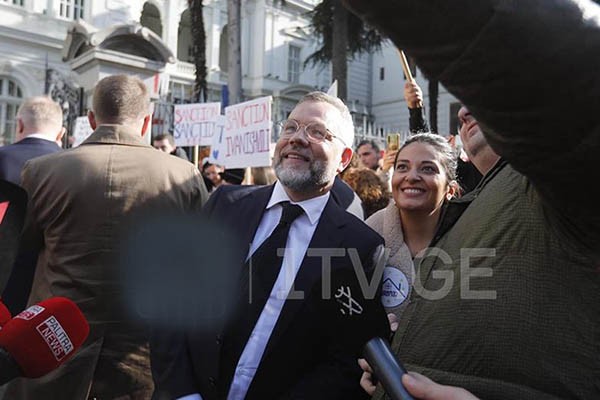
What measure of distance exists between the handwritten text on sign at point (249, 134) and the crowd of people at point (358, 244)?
6.14 feet

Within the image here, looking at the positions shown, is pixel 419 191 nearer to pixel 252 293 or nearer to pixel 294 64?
pixel 252 293

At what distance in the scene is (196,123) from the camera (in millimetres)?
7660

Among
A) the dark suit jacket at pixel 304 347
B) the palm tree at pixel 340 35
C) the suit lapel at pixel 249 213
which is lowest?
the dark suit jacket at pixel 304 347

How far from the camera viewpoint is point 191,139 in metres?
7.68

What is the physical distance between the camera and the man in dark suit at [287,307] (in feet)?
6.52

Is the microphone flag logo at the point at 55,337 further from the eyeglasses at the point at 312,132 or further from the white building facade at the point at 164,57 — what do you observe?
the white building facade at the point at 164,57

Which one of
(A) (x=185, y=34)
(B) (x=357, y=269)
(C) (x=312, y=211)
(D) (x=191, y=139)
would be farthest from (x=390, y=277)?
(A) (x=185, y=34)

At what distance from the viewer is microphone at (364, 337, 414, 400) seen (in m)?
1.09

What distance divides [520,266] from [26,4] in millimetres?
24365

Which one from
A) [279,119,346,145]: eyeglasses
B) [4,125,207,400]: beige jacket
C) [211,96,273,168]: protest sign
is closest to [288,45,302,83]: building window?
[211,96,273,168]: protest sign

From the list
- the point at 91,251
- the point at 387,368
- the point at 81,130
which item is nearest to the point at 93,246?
the point at 91,251

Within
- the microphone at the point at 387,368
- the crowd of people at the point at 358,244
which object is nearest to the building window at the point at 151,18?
the crowd of people at the point at 358,244

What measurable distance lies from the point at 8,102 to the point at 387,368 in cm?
2302

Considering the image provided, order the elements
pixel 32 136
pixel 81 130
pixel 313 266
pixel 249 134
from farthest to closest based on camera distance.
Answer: pixel 81 130 → pixel 249 134 → pixel 32 136 → pixel 313 266
